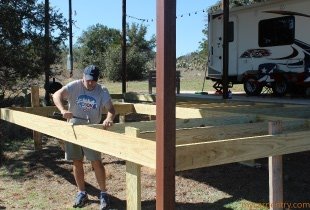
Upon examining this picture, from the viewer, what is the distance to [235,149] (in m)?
3.78

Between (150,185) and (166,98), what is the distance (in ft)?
10.8

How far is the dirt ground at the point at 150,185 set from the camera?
562 centimetres

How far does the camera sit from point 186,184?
6.34 m

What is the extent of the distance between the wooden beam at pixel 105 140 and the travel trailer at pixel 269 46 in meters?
8.35

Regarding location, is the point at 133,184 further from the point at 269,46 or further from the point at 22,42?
the point at 269,46

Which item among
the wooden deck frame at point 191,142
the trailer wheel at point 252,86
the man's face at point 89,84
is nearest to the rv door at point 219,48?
the trailer wheel at point 252,86

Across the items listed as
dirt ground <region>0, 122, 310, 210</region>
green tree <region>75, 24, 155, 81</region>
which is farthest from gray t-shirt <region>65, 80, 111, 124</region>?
green tree <region>75, 24, 155, 81</region>

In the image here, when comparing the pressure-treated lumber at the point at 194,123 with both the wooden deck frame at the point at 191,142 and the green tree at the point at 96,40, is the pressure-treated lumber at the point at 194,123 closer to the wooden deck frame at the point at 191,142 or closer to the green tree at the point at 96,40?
the wooden deck frame at the point at 191,142

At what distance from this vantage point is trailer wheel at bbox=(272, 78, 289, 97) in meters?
12.6

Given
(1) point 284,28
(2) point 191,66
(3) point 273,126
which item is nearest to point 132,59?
(2) point 191,66

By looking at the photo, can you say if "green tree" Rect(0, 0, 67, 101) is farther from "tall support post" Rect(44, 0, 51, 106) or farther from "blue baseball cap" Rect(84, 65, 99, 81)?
"blue baseball cap" Rect(84, 65, 99, 81)

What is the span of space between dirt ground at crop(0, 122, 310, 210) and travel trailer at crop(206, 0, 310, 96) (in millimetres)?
5188

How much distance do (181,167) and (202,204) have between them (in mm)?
2223

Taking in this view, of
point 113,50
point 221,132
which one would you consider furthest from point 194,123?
point 113,50
